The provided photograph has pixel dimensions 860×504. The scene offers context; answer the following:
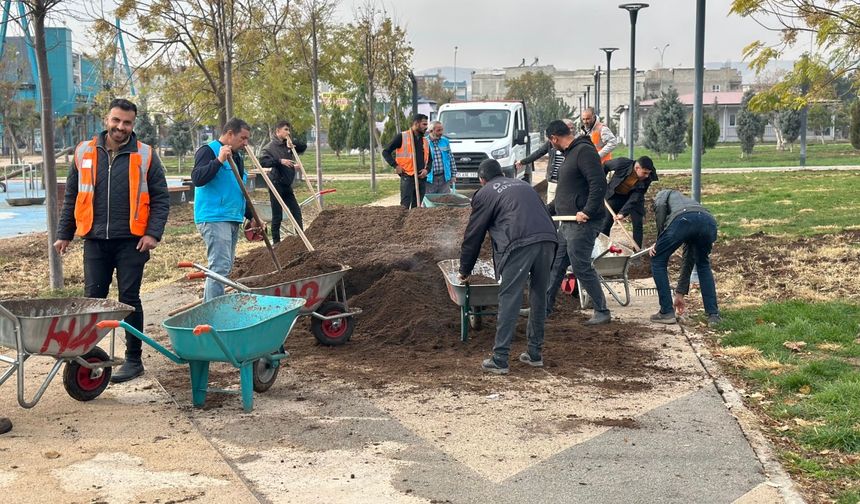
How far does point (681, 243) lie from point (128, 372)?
15.0 ft

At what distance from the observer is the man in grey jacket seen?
838cm

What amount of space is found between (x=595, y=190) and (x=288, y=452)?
387 cm

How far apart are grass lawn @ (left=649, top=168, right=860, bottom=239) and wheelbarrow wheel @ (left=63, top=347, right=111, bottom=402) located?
10.3 metres

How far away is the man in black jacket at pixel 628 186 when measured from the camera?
424 inches

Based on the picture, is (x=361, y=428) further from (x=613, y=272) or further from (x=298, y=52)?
(x=298, y=52)

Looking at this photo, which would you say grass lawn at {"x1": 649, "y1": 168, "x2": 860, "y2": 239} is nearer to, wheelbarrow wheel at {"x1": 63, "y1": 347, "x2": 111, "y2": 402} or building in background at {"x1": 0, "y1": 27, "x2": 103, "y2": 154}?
wheelbarrow wheel at {"x1": 63, "y1": 347, "x2": 111, "y2": 402}

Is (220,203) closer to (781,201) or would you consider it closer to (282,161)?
(282,161)

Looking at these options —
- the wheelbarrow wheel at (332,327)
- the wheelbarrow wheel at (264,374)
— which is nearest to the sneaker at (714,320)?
the wheelbarrow wheel at (332,327)

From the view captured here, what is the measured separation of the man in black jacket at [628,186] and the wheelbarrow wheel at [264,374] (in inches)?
203

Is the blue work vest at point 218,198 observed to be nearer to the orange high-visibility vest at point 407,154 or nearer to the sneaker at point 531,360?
the sneaker at point 531,360

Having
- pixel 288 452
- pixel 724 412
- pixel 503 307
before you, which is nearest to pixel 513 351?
pixel 503 307

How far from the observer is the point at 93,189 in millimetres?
6691

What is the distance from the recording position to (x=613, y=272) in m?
9.49

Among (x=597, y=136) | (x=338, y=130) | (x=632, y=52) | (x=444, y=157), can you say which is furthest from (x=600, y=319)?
(x=338, y=130)
